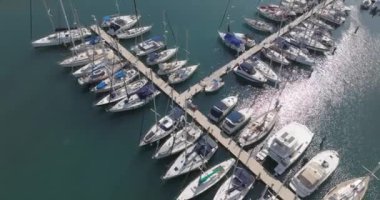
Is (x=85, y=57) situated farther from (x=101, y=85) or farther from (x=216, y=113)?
(x=216, y=113)

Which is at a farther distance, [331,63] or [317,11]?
[317,11]

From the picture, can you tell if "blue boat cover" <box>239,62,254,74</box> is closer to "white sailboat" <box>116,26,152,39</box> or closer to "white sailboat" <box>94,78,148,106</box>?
"white sailboat" <box>94,78,148,106</box>

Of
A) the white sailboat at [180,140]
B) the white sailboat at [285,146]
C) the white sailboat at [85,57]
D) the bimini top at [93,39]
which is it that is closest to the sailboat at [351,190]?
the white sailboat at [285,146]

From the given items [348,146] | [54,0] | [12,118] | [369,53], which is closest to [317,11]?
[369,53]

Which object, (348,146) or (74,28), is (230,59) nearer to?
(348,146)

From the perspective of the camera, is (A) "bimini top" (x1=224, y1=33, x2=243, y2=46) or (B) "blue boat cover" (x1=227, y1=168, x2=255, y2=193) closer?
(B) "blue boat cover" (x1=227, y1=168, x2=255, y2=193)

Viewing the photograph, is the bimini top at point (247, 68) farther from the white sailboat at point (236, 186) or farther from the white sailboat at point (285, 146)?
the white sailboat at point (236, 186)

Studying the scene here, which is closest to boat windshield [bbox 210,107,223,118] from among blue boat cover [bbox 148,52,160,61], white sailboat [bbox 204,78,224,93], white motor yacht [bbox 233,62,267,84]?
white sailboat [bbox 204,78,224,93]
